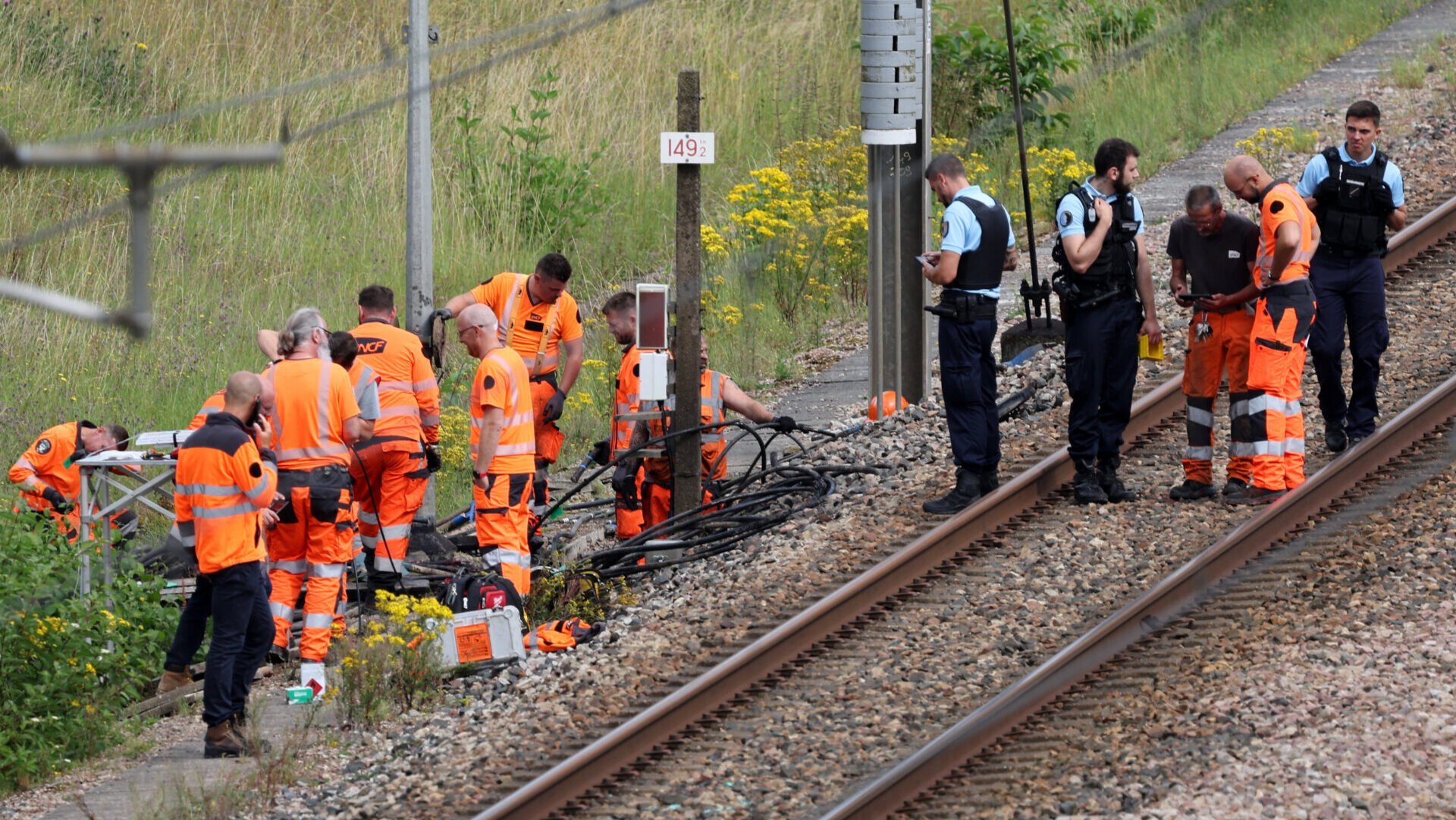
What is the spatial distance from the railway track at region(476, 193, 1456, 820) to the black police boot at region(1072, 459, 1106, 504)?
4.6 inches

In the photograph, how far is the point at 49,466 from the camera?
11891 mm

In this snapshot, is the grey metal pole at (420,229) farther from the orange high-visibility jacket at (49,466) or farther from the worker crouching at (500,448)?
the orange high-visibility jacket at (49,466)

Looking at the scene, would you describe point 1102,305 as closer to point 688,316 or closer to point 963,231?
point 963,231

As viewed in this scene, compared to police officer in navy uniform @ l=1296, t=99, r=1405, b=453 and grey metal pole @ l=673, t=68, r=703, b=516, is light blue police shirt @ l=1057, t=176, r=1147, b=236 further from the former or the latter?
grey metal pole @ l=673, t=68, r=703, b=516

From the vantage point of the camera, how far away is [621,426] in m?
12.1

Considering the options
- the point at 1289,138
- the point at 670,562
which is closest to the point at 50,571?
the point at 670,562

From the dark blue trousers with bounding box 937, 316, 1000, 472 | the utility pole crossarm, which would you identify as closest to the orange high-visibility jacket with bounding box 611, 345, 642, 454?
the dark blue trousers with bounding box 937, 316, 1000, 472

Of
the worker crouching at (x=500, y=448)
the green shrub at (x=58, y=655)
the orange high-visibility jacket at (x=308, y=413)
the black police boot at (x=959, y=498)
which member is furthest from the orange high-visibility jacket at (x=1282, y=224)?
the green shrub at (x=58, y=655)

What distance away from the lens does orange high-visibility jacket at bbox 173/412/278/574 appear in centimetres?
875

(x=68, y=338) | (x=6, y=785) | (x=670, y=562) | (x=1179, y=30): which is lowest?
(x=6, y=785)

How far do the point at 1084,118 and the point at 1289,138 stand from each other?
3.20 meters

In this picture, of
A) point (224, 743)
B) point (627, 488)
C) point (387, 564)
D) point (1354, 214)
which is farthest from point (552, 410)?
point (1354, 214)

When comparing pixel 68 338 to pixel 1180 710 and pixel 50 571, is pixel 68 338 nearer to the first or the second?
pixel 50 571

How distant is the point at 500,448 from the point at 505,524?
417mm
